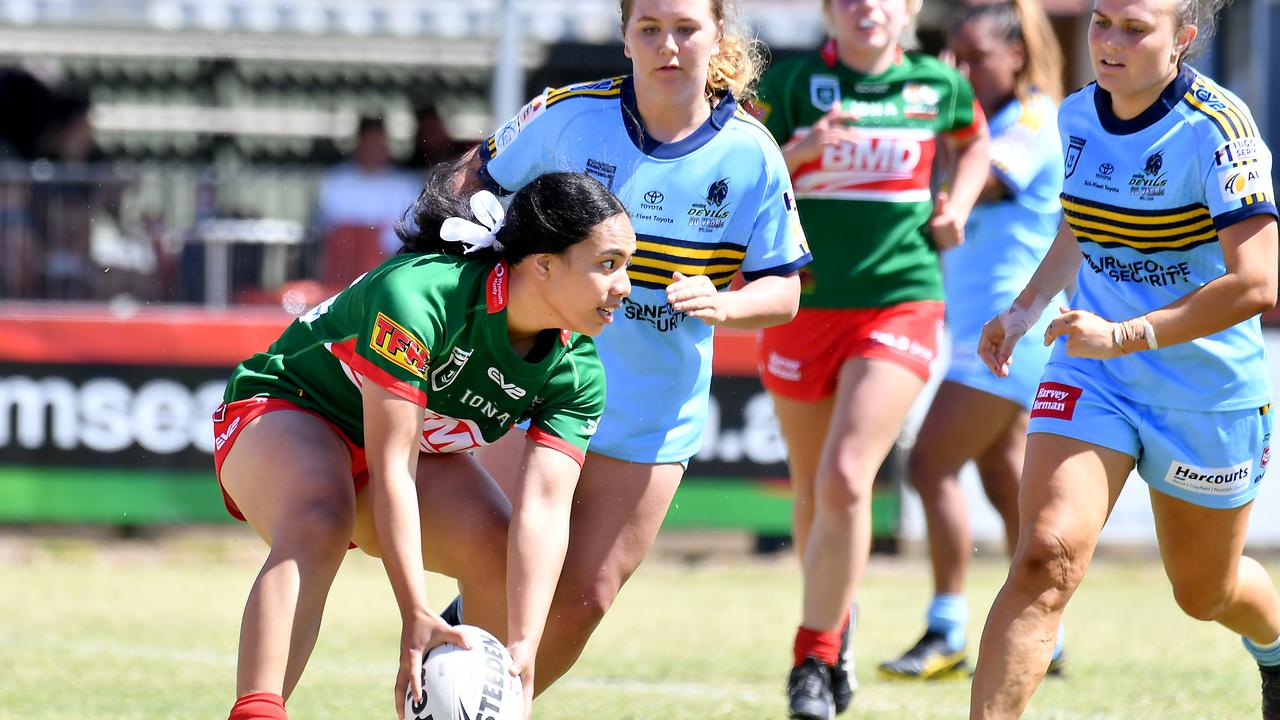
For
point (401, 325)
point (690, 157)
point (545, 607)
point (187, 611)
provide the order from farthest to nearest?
point (187, 611) < point (690, 157) < point (545, 607) < point (401, 325)

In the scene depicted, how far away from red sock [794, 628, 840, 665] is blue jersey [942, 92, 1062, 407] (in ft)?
4.94

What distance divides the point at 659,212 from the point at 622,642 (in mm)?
3340

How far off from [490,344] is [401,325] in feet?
0.89

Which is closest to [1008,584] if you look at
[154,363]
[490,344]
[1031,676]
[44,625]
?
[1031,676]

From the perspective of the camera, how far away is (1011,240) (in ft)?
21.6

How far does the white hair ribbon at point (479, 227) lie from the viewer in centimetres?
400

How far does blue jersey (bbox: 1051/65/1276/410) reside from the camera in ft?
13.5

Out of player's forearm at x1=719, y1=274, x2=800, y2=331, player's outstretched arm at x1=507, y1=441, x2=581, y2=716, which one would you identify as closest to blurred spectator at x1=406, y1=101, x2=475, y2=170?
player's forearm at x1=719, y1=274, x2=800, y2=331

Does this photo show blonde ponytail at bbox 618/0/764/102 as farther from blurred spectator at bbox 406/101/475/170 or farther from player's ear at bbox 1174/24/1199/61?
blurred spectator at bbox 406/101/475/170

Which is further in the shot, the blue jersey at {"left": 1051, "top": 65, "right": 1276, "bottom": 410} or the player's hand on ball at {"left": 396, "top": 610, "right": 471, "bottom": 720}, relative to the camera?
the blue jersey at {"left": 1051, "top": 65, "right": 1276, "bottom": 410}

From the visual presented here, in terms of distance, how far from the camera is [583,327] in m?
3.97

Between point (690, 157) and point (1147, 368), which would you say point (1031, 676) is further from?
point (690, 157)

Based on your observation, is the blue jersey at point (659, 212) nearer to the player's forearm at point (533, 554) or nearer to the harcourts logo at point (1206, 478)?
the player's forearm at point (533, 554)

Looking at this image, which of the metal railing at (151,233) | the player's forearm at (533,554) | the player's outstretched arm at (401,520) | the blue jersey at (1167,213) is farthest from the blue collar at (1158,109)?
the metal railing at (151,233)
